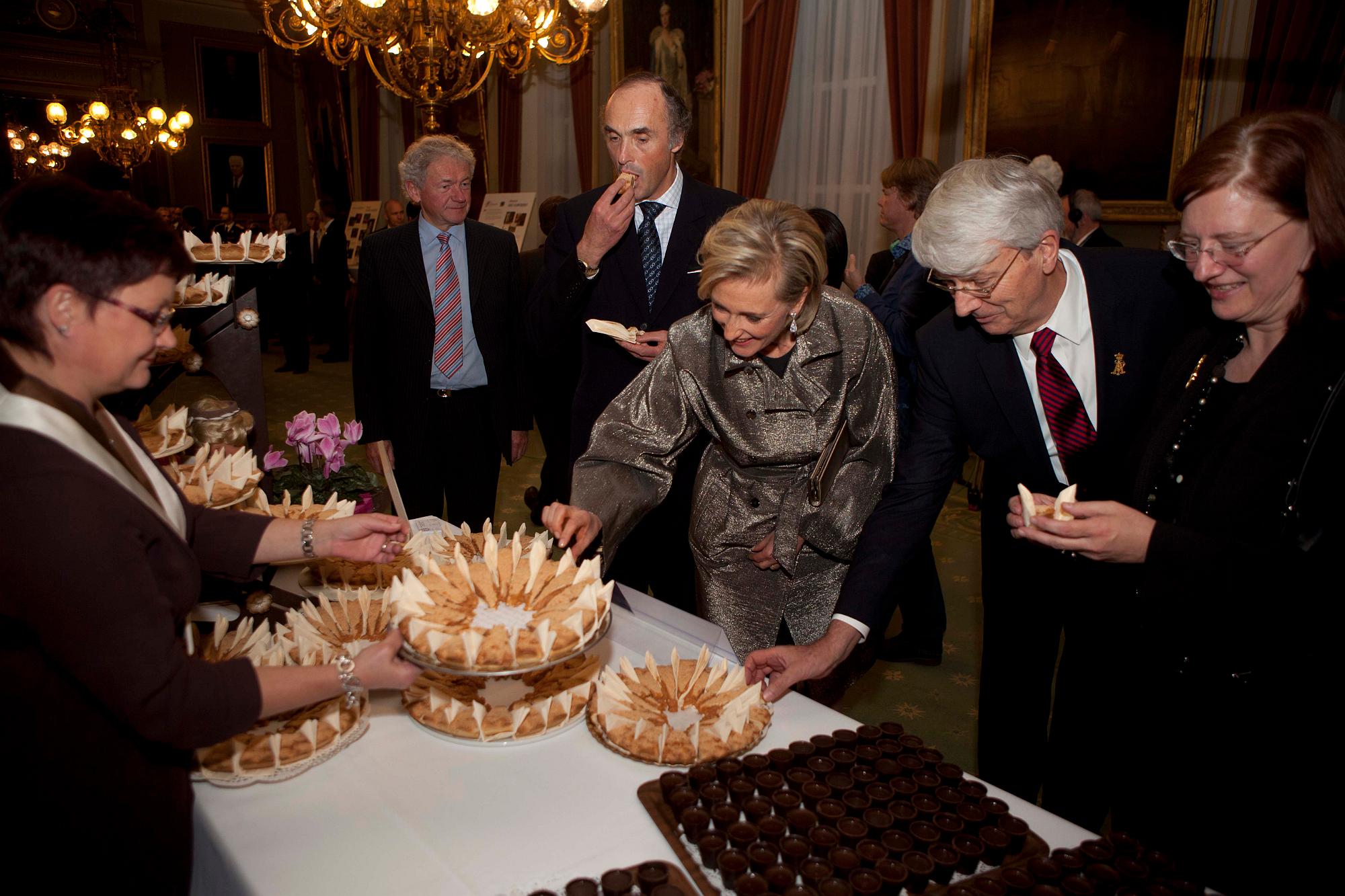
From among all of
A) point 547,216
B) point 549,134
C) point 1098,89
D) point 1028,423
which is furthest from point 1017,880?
point 549,134

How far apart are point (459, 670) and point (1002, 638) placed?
4.39 feet

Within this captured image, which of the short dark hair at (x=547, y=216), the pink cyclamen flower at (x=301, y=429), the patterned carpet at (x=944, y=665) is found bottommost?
the patterned carpet at (x=944, y=665)

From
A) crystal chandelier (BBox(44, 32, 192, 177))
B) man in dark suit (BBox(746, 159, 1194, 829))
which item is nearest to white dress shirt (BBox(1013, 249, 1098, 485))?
man in dark suit (BBox(746, 159, 1194, 829))

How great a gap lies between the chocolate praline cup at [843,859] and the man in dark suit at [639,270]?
1.61m

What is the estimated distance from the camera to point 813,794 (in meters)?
1.29

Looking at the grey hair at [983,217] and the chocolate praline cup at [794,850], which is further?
the grey hair at [983,217]

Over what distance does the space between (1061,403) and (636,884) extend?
127 centimetres

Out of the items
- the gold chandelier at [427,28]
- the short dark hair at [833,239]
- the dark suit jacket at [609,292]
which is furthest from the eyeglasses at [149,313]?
the gold chandelier at [427,28]

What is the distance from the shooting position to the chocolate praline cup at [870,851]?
46.1 inches

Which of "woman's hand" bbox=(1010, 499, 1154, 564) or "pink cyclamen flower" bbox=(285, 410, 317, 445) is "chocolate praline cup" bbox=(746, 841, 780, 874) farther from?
"pink cyclamen flower" bbox=(285, 410, 317, 445)

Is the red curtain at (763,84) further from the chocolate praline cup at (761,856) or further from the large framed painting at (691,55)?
the chocolate praline cup at (761,856)

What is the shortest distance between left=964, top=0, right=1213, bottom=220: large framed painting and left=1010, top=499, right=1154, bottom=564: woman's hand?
4.73 metres

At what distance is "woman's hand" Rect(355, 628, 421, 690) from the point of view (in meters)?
1.32

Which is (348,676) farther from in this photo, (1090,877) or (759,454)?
(759,454)
